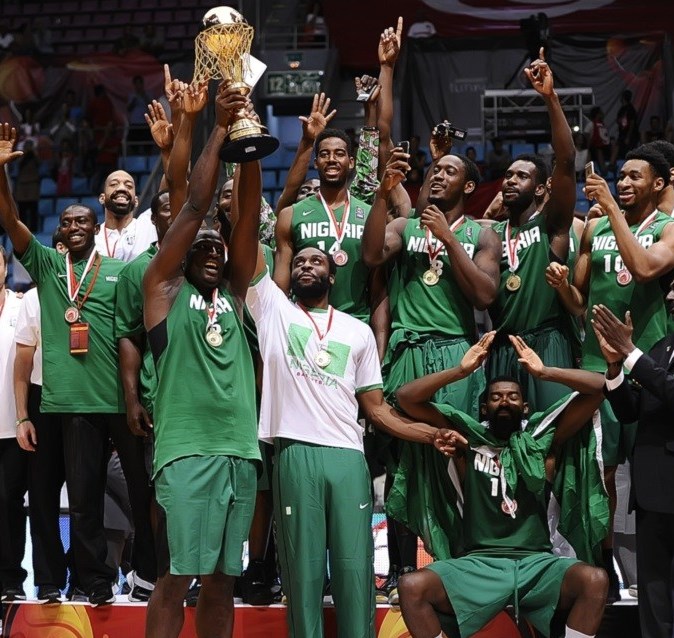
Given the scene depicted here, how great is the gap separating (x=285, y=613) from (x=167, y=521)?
1084 mm

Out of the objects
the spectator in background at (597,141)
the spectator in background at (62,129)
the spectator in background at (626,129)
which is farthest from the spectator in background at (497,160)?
the spectator in background at (62,129)

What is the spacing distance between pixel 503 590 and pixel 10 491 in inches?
97.4

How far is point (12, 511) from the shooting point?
19.9 feet

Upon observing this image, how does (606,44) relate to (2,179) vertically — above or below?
above

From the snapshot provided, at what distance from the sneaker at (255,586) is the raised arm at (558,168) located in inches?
82.6

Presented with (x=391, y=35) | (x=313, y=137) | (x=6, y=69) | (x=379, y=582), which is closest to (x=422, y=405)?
(x=379, y=582)

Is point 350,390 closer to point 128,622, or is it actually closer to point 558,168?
point 558,168

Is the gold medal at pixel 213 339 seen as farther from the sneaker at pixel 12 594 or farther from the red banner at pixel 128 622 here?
the sneaker at pixel 12 594

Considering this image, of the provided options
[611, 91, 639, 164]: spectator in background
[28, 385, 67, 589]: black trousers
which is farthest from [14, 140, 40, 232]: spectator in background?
[28, 385, 67, 589]: black trousers

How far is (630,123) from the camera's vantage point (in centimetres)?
1433

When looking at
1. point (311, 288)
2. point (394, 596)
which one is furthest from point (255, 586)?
point (311, 288)

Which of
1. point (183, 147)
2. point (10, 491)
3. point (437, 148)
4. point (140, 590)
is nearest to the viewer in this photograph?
point (183, 147)

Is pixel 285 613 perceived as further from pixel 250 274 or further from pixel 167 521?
pixel 250 274

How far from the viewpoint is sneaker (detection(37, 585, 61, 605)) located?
585cm
